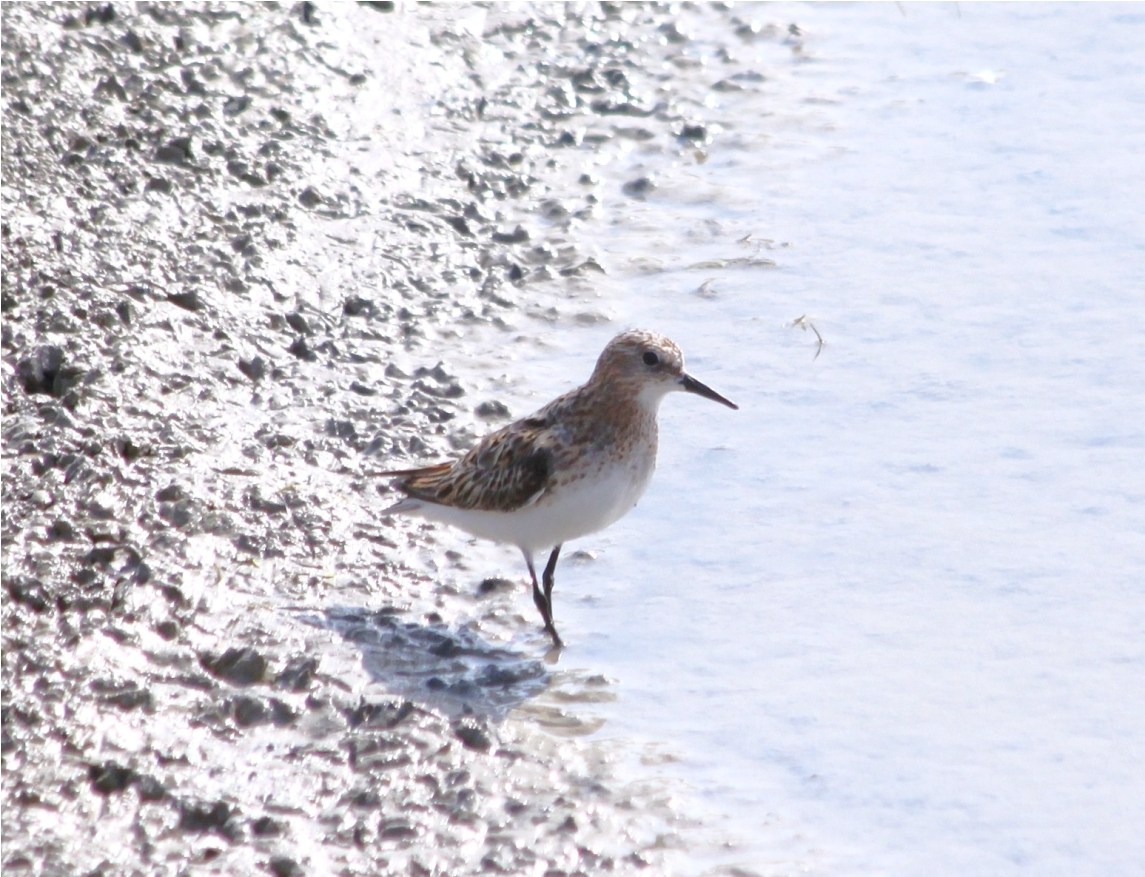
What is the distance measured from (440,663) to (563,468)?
0.92m

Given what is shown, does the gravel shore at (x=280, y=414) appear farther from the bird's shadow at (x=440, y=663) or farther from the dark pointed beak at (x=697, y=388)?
the dark pointed beak at (x=697, y=388)

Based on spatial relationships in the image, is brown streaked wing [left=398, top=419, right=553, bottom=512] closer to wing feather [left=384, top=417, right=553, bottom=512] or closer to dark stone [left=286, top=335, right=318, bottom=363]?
wing feather [left=384, top=417, right=553, bottom=512]

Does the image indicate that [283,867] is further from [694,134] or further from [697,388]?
[694,134]

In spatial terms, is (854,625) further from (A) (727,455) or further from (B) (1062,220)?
(B) (1062,220)

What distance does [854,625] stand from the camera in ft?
21.5

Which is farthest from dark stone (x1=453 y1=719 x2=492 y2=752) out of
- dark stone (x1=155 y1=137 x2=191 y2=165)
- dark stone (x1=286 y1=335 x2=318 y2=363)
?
dark stone (x1=155 y1=137 x2=191 y2=165)

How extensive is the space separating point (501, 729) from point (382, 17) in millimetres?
6647

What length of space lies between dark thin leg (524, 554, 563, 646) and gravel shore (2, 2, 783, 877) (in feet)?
0.38

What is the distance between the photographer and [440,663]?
6.42 metres

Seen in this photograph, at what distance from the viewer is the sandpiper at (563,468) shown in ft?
21.7

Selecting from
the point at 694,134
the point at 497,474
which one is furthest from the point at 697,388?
the point at 694,134

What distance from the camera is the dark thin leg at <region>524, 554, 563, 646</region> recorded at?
6582mm

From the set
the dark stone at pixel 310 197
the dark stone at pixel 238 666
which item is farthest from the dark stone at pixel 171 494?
the dark stone at pixel 310 197

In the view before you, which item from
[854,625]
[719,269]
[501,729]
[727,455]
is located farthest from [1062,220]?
[501,729]
